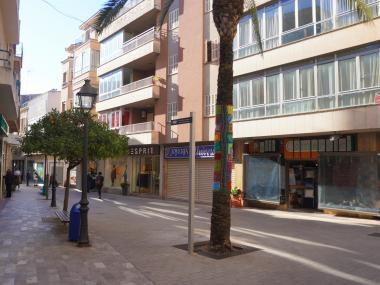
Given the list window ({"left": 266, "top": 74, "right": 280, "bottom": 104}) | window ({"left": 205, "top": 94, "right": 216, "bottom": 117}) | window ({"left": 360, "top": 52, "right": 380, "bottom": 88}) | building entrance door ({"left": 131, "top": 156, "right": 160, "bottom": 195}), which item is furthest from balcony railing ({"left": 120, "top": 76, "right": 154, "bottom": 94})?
window ({"left": 360, "top": 52, "right": 380, "bottom": 88})

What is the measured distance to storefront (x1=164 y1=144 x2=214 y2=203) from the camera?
81.8 ft

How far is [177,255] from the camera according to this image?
9609 millimetres

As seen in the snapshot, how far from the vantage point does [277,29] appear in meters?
20.4

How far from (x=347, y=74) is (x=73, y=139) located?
35.1 ft

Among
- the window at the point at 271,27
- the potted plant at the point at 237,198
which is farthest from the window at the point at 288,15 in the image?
the potted plant at the point at 237,198

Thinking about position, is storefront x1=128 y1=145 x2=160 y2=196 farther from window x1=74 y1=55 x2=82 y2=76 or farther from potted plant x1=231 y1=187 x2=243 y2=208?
window x1=74 y1=55 x2=82 y2=76

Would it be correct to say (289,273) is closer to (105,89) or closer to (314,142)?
(314,142)

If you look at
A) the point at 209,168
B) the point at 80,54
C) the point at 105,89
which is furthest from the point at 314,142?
the point at 80,54

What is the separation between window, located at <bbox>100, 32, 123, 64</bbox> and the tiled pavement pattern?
76.9 feet

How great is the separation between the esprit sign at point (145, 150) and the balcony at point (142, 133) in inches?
33.6

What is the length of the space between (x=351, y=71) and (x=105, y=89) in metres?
23.4

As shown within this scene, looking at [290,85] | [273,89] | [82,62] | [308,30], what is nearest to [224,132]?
[290,85]

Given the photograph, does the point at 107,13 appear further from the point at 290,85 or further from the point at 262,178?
the point at 262,178

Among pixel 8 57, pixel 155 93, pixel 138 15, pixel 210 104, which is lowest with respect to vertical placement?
pixel 8 57
